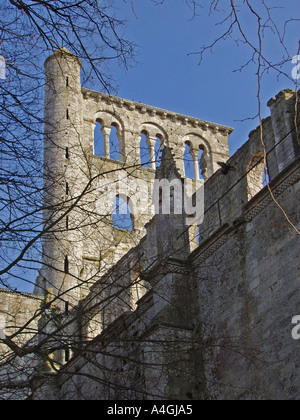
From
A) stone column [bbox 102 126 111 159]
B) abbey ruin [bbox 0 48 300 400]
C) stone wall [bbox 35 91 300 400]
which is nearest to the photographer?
abbey ruin [bbox 0 48 300 400]

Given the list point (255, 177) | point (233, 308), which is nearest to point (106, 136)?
point (255, 177)

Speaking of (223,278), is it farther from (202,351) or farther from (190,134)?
(190,134)

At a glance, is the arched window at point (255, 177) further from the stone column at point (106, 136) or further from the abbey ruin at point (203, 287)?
the stone column at point (106, 136)

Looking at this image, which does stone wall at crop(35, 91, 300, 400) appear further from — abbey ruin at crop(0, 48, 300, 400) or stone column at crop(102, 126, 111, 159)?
stone column at crop(102, 126, 111, 159)

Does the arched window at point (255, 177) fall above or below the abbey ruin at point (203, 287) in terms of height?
above

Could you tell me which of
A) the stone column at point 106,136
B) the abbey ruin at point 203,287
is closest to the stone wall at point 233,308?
the abbey ruin at point 203,287

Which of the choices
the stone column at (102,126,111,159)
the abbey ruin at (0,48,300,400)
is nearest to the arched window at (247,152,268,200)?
the abbey ruin at (0,48,300,400)

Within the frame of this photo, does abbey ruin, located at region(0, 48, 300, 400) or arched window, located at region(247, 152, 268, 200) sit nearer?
abbey ruin, located at region(0, 48, 300, 400)

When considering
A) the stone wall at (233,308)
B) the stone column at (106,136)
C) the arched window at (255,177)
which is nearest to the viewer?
the stone wall at (233,308)

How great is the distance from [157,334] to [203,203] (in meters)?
5.04

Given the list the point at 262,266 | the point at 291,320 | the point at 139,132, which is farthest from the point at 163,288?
the point at 139,132

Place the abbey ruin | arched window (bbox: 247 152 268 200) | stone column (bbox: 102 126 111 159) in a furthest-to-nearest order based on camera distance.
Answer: stone column (bbox: 102 126 111 159), arched window (bbox: 247 152 268 200), the abbey ruin

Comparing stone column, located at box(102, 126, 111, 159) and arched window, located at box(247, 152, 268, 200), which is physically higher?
stone column, located at box(102, 126, 111, 159)

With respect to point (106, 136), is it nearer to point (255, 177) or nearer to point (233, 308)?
point (255, 177)
